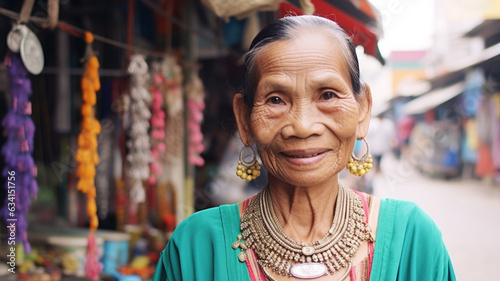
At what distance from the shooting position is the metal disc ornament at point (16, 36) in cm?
250

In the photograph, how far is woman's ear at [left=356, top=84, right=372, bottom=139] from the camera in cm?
155

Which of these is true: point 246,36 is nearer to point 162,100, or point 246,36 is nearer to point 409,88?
point 162,100

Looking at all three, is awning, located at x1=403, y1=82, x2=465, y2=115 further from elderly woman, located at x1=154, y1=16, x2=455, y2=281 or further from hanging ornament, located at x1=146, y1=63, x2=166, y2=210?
elderly woman, located at x1=154, y1=16, x2=455, y2=281

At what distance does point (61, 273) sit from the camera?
408 centimetres

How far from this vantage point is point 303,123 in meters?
1.39

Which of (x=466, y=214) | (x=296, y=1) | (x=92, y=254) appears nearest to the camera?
(x=296, y=1)

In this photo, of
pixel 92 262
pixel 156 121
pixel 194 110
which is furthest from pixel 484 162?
pixel 92 262

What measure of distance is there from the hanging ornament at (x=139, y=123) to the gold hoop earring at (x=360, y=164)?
255 cm

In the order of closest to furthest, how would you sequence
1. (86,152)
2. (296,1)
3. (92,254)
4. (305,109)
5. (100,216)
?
(305,109), (296,1), (86,152), (92,254), (100,216)

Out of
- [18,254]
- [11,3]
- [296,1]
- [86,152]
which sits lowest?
[18,254]

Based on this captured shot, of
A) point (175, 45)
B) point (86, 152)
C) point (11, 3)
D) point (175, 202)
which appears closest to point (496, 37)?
point (175, 45)

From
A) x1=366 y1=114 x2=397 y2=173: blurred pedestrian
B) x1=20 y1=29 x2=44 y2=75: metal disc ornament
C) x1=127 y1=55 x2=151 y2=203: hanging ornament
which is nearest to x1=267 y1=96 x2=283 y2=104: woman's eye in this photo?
x1=20 y1=29 x2=44 y2=75: metal disc ornament

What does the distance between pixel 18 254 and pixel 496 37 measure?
18.1 feet

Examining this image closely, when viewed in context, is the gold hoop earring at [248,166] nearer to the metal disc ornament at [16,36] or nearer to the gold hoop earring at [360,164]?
the gold hoop earring at [360,164]
